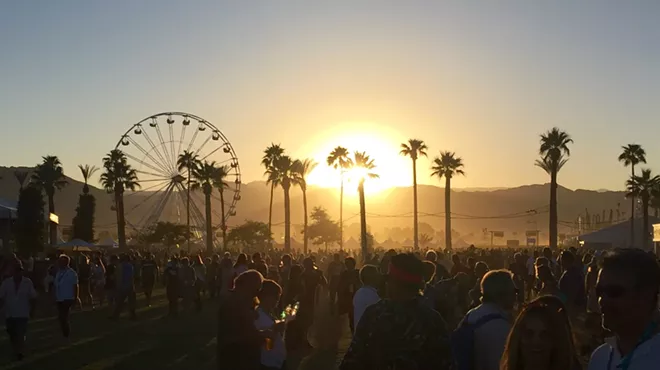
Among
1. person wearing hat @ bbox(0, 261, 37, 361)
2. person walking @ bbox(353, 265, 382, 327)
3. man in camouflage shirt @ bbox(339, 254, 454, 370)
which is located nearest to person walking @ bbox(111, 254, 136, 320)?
person wearing hat @ bbox(0, 261, 37, 361)

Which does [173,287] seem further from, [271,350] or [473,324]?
[473,324]

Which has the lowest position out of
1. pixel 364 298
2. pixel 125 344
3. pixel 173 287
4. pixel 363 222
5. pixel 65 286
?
pixel 125 344

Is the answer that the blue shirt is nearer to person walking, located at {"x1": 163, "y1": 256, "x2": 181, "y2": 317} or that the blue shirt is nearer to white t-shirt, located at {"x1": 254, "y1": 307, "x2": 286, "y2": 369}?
person walking, located at {"x1": 163, "y1": 256, "x2": 181, "y2": 317}

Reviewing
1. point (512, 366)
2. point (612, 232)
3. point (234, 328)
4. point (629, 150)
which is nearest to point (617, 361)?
point (512, 366)

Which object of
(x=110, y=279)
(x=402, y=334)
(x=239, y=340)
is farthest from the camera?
(x=110, y=279)

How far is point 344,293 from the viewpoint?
17156 mm

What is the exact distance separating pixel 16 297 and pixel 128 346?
3598mm

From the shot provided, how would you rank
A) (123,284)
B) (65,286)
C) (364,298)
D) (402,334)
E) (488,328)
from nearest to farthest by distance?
(402,334), (488,328), (364,298), (65,286), (123,284)

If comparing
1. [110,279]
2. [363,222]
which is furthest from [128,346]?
[363,222]

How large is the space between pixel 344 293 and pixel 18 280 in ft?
→ 19.6

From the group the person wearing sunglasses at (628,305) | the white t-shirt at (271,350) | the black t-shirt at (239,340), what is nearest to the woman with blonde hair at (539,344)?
the person wearing sunglasses at (628,305)

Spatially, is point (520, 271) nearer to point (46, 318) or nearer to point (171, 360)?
point (171, 360)

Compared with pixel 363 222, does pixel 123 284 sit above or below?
below

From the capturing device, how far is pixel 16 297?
46.6 feet
